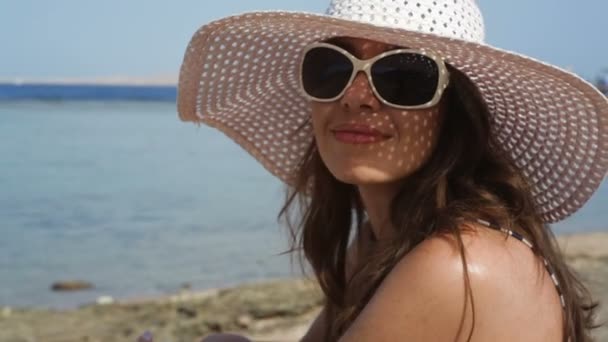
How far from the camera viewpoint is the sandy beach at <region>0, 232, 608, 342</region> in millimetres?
6320

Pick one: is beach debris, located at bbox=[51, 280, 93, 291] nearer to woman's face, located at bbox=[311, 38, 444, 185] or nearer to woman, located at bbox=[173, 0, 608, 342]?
woman, located at bbox=[173, 0, 608, 342]

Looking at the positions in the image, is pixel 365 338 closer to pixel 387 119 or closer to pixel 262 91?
pixel 387 119

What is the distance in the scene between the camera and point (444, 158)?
2.09 m

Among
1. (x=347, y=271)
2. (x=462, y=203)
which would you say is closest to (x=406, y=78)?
(x=462, y=203)

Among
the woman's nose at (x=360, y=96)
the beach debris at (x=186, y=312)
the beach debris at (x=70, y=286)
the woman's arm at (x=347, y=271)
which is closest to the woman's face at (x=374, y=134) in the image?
the woman's nose at (x=360, y=96)

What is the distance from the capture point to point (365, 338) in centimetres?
183

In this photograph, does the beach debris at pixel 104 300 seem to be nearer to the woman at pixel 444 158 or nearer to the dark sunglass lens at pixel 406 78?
the woman at pixel 444 158

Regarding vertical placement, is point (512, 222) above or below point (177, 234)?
above

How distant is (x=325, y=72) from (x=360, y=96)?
134mm

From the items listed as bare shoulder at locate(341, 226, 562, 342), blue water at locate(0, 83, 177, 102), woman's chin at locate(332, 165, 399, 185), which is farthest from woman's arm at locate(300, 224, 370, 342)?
blue water at locate(0, 83, 177, 102)

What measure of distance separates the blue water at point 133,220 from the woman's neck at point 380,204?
1323 mm

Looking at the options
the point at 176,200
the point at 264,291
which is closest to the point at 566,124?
the point at 264,291

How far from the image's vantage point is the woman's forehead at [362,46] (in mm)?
2080

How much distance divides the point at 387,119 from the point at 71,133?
2653 cm
